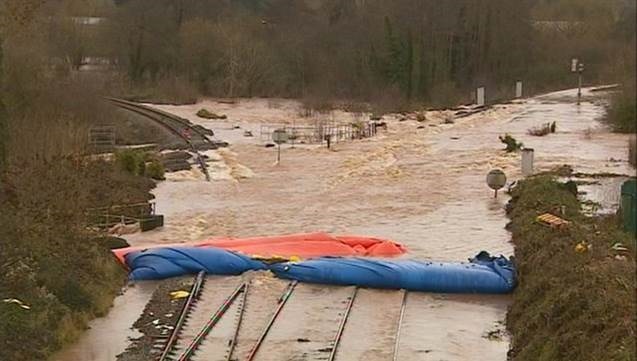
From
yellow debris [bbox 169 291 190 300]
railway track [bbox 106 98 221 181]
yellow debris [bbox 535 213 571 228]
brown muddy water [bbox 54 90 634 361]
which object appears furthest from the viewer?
railway track [bbox 106 98 221 181]

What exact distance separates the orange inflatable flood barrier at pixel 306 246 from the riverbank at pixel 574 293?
9.62 feet

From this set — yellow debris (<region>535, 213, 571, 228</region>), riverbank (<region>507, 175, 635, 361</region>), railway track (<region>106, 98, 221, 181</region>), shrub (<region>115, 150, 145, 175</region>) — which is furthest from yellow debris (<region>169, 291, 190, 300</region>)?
railway track (<region>106, 98, 221, 181</region>)

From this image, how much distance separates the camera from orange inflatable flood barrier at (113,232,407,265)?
20578 mm

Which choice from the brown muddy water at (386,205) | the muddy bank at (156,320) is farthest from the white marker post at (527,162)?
the muddy bank at (156,320)

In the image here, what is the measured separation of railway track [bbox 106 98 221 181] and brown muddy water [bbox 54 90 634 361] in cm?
92

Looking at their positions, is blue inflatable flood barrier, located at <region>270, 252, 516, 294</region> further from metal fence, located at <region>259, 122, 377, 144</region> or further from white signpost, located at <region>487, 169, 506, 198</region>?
metal fence, located at <region>259, 122, 377, 144</region>

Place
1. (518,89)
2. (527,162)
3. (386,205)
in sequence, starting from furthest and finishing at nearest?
(518,89), (527,162), (386,205)

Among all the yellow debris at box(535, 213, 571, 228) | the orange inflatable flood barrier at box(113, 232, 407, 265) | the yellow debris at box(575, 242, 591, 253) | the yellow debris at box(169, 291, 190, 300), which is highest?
the yellow debris at box(575, 242, 591, 253)

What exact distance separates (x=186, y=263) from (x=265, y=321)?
12.0 ft

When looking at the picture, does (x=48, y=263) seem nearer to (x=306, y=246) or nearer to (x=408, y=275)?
(x=306, y=246)

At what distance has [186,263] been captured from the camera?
19.0 m

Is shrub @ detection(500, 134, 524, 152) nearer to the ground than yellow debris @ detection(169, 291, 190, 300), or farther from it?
farther from it

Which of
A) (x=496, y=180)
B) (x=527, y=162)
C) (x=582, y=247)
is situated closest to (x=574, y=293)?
(x=582, y=247)

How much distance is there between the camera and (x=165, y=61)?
75750 mm
